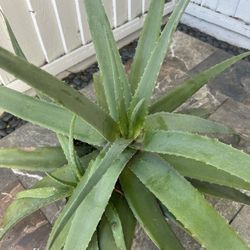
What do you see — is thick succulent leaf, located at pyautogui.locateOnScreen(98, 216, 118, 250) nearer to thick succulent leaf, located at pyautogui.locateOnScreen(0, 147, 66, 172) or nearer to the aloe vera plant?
the aloe vera plant

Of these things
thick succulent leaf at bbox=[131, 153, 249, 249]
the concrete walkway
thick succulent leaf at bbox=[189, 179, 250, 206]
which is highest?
thick succulent leaf at bbox=[131, 153, 249, 249]

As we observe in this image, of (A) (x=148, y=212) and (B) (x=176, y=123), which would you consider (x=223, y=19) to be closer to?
(B) (x=176, y=123)

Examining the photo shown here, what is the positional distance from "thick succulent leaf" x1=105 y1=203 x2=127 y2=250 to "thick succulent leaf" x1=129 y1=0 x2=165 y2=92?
26 cm

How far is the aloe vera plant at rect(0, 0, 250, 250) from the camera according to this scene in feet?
1.67

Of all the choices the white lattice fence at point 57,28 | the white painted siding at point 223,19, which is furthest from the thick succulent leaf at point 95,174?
the white painted siding at point 223,19

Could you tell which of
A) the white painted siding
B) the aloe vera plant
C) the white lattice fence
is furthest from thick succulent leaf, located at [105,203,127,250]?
the white painted siding

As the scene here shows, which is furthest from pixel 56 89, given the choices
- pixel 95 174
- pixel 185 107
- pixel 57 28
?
pixel 57 28

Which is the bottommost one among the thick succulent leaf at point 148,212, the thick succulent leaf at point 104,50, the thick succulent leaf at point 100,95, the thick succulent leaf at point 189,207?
the thick succulent leaf at point 148,212

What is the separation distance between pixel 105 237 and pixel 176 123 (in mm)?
263

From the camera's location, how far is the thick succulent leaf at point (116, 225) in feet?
1.98

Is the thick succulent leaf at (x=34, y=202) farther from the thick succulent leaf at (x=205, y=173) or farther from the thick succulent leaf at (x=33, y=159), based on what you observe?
the thick succulent leaf at (x=205, y=173)

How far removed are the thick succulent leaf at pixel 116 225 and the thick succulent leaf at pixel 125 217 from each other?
0.7 inches

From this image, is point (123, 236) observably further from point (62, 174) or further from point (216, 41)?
point (216, 41)

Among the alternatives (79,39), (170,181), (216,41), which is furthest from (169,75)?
(170,181)
